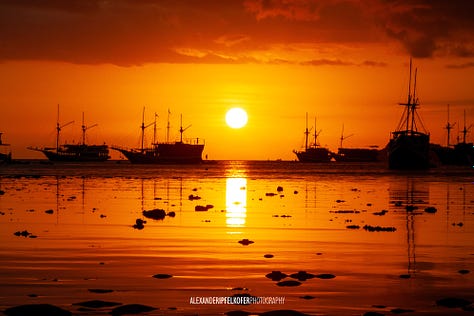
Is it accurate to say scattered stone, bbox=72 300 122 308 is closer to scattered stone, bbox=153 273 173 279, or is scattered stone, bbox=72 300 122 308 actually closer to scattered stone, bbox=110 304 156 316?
scattered stone, bbox=110 304 156 316

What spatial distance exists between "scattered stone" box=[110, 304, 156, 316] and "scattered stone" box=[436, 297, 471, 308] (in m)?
6.22

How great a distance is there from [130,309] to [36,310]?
6.06 feet

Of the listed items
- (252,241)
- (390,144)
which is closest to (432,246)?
(252,241)

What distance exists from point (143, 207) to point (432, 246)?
909 inches

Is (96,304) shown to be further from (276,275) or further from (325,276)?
(325,276)

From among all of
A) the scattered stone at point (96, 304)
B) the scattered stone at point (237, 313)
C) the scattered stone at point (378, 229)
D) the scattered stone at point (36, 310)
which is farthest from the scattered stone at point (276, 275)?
the scattered stone at point (378, 229)

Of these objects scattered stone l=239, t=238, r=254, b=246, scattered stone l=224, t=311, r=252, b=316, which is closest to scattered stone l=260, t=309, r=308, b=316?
scattered stone l=224, t=311, r=252, b=316

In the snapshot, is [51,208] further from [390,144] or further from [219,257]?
[390,144]

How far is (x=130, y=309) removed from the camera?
1434 cm

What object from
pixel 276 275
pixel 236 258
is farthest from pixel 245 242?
pixel 276 275

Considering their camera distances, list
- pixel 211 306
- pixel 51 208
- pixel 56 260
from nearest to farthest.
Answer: pixel 211 306 < pixel 56 260 < pixel 51 208

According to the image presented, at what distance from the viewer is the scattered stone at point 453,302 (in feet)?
49.4

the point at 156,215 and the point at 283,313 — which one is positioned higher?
the point at 156,215

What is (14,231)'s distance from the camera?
2866cm
